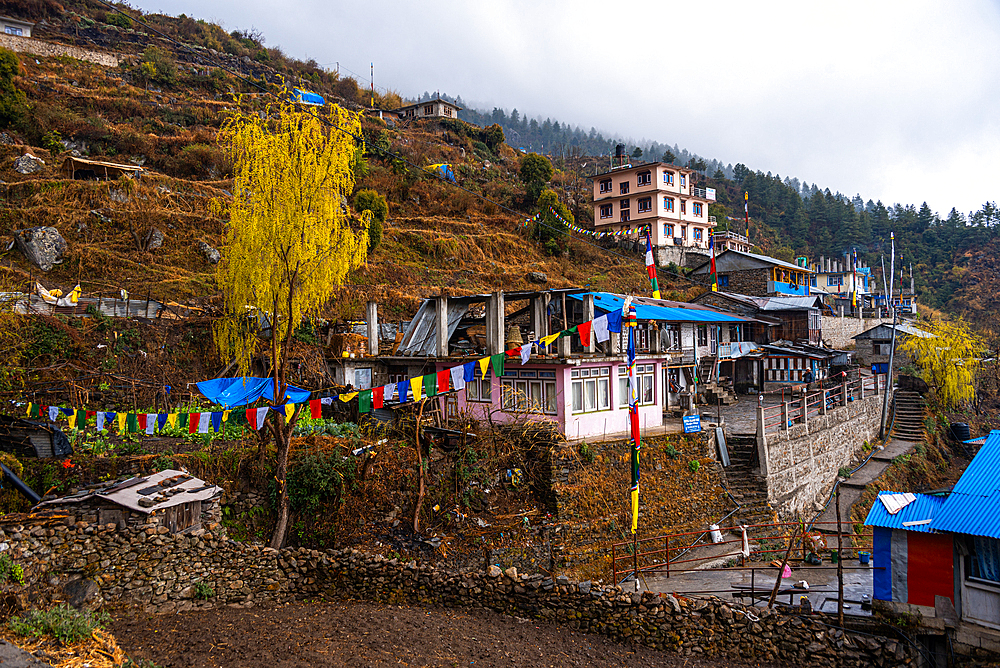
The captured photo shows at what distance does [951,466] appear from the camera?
28.5 meters

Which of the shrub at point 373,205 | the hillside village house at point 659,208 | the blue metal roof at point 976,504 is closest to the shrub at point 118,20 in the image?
the shrub at point 373,205

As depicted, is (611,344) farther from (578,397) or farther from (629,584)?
(629,584)

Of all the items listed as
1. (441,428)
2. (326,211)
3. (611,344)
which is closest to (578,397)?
(611,344)

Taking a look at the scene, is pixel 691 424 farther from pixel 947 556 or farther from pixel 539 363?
pixel 947 556

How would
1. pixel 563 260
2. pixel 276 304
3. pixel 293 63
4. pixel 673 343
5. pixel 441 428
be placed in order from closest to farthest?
pixel 276 304
pixel 441 428
pixel 673 343
pixel 563 260
pixel 293 63

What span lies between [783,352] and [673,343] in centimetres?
1090

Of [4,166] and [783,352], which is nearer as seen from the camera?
[4,166]

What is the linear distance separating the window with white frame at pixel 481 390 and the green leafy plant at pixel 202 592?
10.0m

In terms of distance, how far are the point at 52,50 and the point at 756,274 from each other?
66.2 m

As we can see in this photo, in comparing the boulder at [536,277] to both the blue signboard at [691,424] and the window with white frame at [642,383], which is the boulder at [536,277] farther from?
the blue signboard at [691,424]

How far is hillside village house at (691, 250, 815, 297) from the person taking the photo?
142 feet

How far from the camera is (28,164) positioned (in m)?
30.8

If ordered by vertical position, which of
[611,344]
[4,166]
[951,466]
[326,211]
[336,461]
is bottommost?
[951,466]

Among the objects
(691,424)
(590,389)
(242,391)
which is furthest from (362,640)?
→ (691,424)
